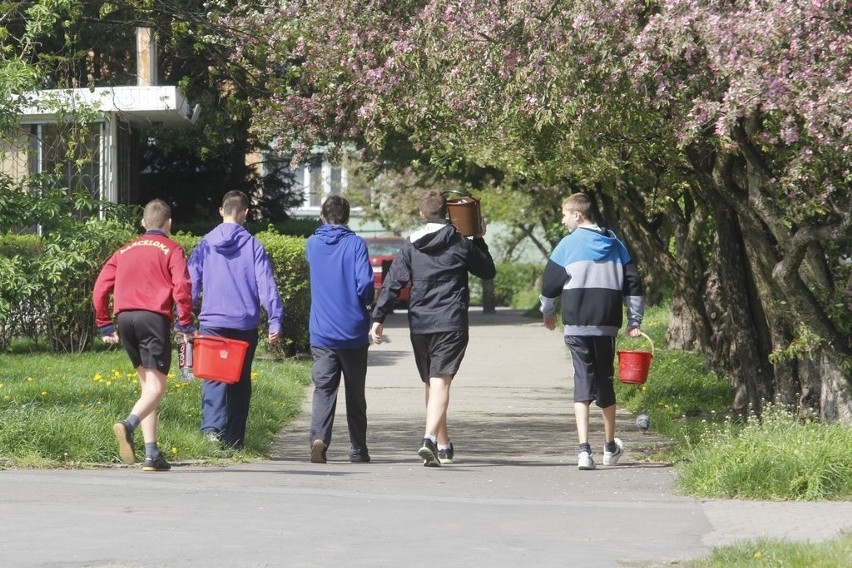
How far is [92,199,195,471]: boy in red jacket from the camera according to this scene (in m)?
9.08

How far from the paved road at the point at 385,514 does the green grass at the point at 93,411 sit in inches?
11.8

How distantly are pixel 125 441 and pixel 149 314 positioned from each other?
2.51ft

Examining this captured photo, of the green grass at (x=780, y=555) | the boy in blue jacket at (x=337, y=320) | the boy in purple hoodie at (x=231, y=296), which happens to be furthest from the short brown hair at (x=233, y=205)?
the green grass at (x=780, y=555)

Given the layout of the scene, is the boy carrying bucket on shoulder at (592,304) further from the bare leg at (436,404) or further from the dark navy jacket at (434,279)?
the bare leg at (436,404)

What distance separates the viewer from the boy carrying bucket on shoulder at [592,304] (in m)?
9.94

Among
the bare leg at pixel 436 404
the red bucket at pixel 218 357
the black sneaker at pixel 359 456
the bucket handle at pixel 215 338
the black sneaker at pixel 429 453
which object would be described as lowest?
the black sneaker at pixel 359 456

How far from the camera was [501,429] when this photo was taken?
12.6 metres

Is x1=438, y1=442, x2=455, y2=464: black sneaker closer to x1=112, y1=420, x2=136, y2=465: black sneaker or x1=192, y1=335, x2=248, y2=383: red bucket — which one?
x1=192, y1=335, x2=248, y2=383: red bucket

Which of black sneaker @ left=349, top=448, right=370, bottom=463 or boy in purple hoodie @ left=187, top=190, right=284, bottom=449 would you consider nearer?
boy in purple hoodie @ left=187, top=190, right=284, bottom=449

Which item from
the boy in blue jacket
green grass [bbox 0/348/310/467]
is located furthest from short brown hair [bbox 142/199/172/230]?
green grass [bbox 0/348/310/467]

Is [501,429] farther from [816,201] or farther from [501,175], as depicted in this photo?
[501,175]

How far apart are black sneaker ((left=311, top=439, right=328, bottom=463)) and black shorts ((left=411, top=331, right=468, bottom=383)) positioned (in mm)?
783

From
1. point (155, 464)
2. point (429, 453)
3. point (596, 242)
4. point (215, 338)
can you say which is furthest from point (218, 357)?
point (596, 242)

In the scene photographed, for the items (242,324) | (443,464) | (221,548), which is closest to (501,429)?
(443,464)
